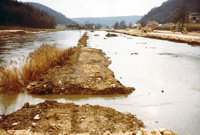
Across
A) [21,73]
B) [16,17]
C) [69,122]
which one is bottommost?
[69,122]

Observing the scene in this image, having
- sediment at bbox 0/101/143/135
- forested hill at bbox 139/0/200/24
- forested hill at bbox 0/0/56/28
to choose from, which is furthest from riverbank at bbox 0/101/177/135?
forested hill at bbox 139/0/200/24

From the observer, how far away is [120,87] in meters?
7.56

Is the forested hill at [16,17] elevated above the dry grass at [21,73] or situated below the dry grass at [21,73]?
above

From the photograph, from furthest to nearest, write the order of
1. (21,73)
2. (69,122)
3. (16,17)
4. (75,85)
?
(16,17) < (21,73) < (75,85) < (69,122)

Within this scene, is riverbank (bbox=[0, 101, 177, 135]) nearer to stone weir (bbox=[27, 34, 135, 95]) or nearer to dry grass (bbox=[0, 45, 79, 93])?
stone weir (bbox=[27, 34, 135, 95])

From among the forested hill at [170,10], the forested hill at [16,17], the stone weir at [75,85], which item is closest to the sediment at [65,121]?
the stone weir at [75,85]

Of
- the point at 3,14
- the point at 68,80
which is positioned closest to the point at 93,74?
the point at 68,80

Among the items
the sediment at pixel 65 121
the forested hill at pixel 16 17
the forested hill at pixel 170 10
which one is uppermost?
the forested hill at pixel 170 10

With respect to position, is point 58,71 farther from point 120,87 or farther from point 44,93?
point 120,87

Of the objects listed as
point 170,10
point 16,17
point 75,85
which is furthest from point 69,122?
point 170,10

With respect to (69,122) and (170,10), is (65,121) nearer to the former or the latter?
(69,122)

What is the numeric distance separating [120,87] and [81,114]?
3.09 m

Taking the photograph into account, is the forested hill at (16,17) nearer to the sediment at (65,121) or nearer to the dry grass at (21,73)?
the dry grass at (21,73)

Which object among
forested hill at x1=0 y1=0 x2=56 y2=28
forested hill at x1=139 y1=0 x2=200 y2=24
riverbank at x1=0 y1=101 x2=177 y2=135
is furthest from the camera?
forested hill at x1=139 y1=0 x2=200 y2=24
